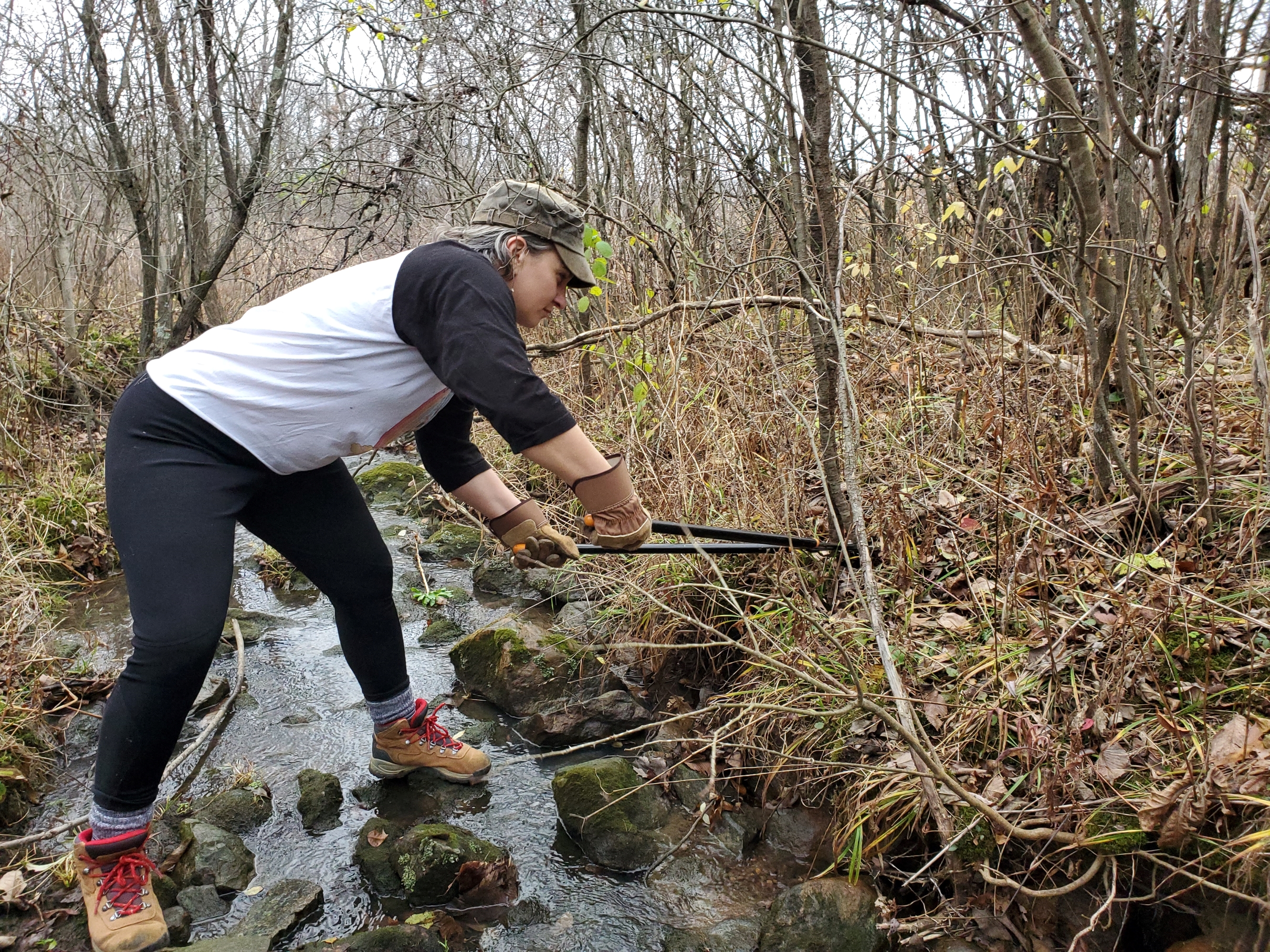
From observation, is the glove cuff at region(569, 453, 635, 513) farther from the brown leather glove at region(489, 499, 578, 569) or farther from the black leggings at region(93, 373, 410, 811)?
the black leggings at region(93, 373, 410, 811)

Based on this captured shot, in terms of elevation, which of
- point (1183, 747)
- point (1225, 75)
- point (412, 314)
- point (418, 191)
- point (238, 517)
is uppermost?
point (418, 191)

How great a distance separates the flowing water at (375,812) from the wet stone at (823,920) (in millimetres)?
205

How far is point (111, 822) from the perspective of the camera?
2.29 m

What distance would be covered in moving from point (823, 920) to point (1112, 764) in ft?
2.75

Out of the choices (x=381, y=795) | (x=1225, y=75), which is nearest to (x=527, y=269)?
(x=381, y=795)

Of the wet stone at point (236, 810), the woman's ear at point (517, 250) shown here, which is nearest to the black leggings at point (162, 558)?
the wet stone at point (236, 810)

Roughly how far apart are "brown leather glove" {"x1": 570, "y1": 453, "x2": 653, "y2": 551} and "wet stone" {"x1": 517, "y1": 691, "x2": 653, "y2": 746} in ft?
3.80

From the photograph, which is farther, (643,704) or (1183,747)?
(643,704)

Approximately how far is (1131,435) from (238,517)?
Answer: 9.06 ft

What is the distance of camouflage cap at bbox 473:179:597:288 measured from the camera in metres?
2.29

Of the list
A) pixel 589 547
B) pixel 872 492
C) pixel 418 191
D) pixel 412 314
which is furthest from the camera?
pixel 418 191

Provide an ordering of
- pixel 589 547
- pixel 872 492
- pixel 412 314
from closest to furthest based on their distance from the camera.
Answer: pixel 412 314, pixel 589 547, pixel 872 492

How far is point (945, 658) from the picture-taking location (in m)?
2.80

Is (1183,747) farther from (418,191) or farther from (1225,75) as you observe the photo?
(418,191)
